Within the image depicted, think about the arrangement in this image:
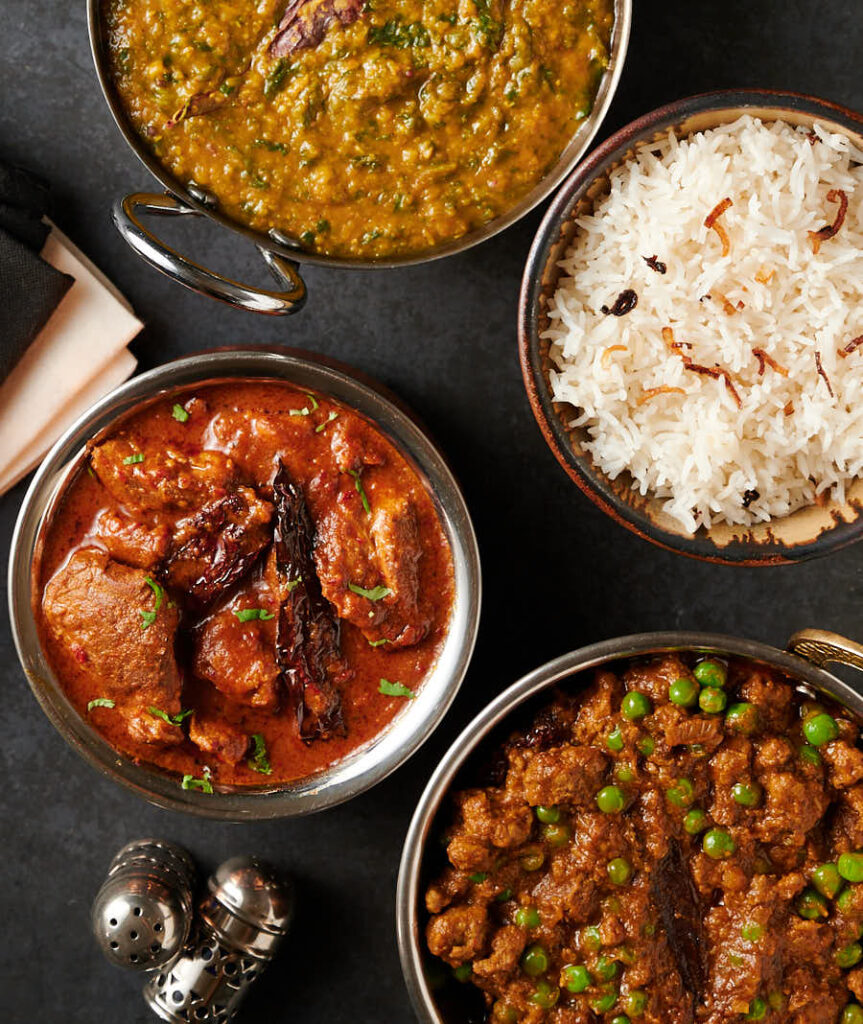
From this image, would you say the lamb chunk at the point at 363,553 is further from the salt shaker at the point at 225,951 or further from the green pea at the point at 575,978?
the green pea at the point at 575,978

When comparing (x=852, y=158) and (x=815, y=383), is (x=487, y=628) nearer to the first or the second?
(x=815, y=383)

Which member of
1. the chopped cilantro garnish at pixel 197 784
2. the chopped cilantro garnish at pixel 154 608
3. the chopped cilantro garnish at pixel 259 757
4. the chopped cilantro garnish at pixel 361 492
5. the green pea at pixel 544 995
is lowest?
the green pea at pixel 544 995

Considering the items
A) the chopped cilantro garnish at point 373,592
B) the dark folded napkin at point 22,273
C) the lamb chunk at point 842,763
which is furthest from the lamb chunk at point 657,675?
the dark folded napkin at point 22,273

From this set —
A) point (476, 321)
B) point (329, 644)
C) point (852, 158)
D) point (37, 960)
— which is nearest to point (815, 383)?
point (852, 158)

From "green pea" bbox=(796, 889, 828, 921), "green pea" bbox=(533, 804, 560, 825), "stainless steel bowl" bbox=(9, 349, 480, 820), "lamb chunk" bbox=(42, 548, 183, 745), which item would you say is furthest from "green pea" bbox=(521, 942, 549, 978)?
"lamb chunk" bbox=(42, 548, 183, 745)

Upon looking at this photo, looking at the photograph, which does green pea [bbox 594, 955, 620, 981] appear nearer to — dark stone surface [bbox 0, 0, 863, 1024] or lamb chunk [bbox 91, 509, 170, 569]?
dark stone surface [bbox 0, 0, 863, 1024]

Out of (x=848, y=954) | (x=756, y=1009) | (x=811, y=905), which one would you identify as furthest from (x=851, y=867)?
(x=756, y=1009)
